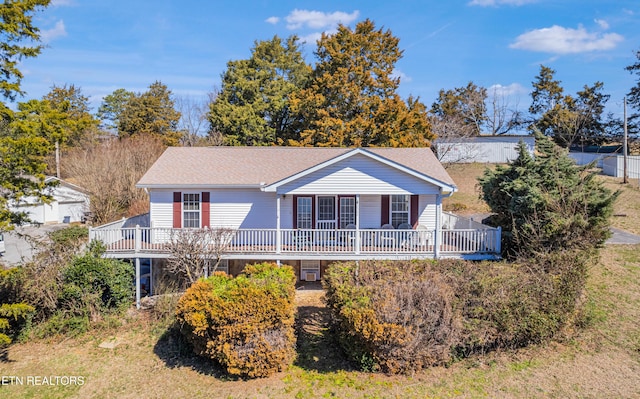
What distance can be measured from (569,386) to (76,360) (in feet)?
42.9

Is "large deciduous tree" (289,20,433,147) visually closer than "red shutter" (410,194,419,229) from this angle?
No

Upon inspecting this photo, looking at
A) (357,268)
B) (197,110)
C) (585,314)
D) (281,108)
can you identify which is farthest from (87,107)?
(585,314)

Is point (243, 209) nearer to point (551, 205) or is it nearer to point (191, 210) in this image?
point (191, 210)

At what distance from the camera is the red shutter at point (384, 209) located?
687 inches

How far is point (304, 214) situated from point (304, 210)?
174mm

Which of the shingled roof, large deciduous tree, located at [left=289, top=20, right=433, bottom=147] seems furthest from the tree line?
the shingled roof

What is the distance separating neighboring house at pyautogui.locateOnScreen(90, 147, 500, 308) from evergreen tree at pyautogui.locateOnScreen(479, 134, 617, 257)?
1407 millimetres

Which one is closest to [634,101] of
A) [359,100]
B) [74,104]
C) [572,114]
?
[572,114]

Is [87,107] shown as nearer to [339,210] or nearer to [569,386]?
[339,210]

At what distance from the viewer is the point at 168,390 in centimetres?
1027

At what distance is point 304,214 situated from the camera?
17.6 m

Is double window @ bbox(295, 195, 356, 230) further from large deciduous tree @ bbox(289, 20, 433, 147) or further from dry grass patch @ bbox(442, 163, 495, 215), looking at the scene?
large deciduous tree @ bbox(289, 20, 433, 147)

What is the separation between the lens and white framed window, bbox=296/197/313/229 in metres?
17.6

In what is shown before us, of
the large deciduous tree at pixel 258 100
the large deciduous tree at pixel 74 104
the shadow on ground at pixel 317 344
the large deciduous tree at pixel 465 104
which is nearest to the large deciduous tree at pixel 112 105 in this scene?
the large deciduous tree at pixel 74 104
